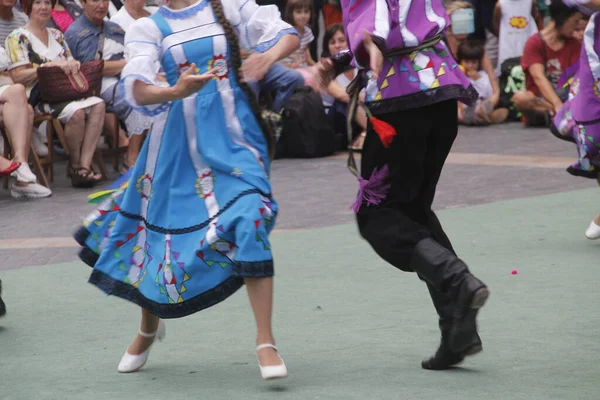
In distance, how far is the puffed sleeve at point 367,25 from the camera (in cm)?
399

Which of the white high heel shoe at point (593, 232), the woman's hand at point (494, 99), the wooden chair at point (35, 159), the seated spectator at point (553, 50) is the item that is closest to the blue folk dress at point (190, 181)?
the white high heel shoe at point (593, 232)

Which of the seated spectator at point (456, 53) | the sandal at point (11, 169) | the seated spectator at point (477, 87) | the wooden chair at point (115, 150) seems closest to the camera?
the sandal at point (11, 169)

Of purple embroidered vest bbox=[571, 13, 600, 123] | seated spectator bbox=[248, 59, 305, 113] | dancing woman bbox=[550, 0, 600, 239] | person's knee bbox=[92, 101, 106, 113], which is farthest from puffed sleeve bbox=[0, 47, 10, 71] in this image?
purple embroidered vest bbox=[571, 13, 600, 123]

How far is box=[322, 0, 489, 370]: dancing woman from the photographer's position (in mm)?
4055

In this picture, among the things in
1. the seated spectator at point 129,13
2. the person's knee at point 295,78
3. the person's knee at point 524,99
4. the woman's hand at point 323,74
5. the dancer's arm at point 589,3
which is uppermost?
the woman's hand at point 323,74

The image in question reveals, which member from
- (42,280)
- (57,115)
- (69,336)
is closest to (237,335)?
(69,336)

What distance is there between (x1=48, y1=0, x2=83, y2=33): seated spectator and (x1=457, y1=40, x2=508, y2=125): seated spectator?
4419 mm

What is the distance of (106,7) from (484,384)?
7064mm

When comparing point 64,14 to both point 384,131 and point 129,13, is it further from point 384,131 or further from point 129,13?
point 384,131

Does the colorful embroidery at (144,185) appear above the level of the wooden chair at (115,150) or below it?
above

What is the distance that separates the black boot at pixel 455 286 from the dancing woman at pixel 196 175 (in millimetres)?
545

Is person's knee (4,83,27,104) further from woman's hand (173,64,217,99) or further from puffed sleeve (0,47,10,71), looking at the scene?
woman's hand (173,64,217,99)

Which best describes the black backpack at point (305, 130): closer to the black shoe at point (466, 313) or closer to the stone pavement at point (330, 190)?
the stone pavement at point (330, 190)

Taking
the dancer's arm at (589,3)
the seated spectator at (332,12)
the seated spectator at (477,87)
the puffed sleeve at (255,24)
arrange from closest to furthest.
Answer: the puffed sleeve at (255,24), the dancer's arm at (589,3), the seated spectator at (477,87), the seated spectator at (332,12)
